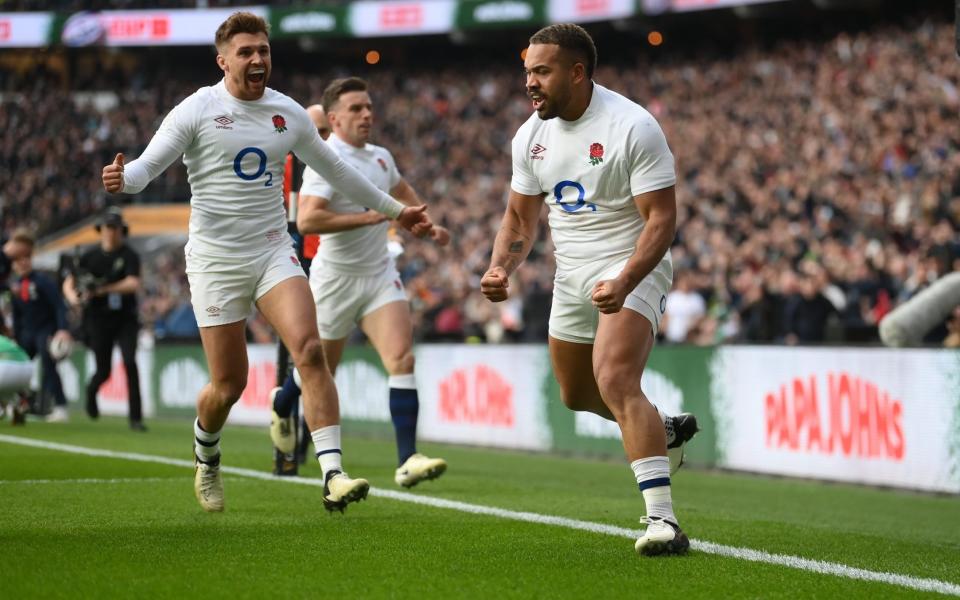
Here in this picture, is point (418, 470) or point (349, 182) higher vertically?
point (349, 182)

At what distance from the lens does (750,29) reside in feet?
119

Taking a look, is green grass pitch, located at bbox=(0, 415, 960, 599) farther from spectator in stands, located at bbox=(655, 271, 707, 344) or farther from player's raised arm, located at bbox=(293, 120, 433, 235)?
spectator in stands, located at bbox=(655, 271, 707, 344)

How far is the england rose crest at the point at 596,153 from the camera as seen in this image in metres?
6.27

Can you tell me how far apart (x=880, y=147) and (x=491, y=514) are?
1712cm

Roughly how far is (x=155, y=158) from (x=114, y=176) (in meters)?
0.39

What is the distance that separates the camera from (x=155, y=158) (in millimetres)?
6973

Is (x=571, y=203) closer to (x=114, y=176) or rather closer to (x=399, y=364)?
(x=114, y=176)

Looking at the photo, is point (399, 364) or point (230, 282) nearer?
point (230, 282)

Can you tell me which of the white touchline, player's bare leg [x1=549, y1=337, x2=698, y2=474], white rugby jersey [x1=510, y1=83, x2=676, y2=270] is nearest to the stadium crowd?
the white touchline

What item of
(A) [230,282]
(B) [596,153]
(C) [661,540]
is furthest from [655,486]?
(A) [230,282]

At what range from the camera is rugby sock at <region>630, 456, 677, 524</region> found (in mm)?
6082

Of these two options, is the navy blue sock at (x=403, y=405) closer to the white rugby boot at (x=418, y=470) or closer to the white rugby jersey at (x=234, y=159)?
the white rugby boot at (x=418, y=470)

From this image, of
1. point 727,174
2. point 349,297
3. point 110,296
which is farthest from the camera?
point 727,174

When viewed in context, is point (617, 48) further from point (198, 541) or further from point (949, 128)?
point (198, 541)
